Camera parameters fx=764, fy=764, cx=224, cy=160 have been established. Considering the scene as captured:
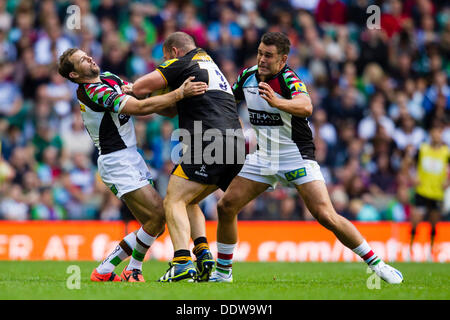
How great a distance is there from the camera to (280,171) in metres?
8.33

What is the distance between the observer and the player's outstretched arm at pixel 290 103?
25.7 feet

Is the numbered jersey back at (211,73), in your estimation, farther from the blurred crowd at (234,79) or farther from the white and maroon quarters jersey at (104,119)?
the blurred crowd at (234,79)

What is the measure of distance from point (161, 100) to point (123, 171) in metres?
1.00

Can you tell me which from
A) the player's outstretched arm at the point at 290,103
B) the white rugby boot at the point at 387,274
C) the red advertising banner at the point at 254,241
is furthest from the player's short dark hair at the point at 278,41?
the red advertising banner at the point at 254,241

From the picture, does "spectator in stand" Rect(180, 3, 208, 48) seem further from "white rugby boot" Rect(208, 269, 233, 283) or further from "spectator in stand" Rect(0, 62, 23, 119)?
"white rugby boot" Rect(208, 269, 233, 283)

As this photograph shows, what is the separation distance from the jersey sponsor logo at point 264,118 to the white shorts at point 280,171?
367mm

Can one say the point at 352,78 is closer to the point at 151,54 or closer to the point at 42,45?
the point at 151,54

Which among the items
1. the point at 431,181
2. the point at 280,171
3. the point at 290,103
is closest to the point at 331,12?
the point at 431,181

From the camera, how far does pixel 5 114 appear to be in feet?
54.1

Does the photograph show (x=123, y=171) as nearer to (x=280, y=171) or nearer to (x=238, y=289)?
(x=280, y=171)

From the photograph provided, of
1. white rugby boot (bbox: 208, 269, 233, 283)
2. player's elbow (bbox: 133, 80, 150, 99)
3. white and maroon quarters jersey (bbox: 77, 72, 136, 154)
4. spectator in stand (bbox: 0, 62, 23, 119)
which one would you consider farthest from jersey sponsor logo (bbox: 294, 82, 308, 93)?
spectator in stand (bbox: 0, 62, 23, 119)
